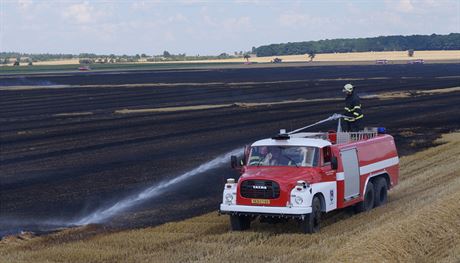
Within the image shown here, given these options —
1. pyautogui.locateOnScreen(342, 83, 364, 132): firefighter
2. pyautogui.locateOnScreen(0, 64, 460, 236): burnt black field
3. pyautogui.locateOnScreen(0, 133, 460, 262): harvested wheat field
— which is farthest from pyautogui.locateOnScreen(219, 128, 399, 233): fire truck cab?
pyautogui.locateOnScreen(0, 64, 460, 236): burnt black field

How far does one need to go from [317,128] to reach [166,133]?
23.4 ft

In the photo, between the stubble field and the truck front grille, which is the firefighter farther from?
the truck front grille

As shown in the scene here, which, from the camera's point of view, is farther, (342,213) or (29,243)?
(342,213)

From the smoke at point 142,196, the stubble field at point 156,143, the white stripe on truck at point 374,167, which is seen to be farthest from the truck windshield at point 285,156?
the smoke at point 142,196

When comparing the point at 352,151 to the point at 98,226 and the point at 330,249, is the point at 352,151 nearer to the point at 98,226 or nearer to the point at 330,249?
the point at 330,249

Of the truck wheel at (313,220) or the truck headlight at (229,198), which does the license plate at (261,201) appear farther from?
the truck wheel at (313,220)

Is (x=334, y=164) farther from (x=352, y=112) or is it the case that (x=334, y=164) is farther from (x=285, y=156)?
(x=352, y=112)

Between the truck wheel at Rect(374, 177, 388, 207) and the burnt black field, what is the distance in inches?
172

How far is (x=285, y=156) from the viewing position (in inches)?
737

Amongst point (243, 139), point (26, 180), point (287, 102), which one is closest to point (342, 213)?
point (26, 180)

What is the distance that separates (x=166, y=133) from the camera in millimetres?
40812

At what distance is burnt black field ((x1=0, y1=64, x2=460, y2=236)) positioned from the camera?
23.6m

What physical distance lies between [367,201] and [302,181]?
3528mm

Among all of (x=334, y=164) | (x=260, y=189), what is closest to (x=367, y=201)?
(x=334, y=164)
